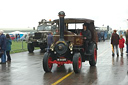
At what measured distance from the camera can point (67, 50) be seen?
11766 millimetres

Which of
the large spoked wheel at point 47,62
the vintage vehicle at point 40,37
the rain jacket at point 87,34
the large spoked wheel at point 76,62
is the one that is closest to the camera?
the large spoked wheel at point 76,62

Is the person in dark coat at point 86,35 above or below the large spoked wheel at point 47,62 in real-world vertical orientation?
above

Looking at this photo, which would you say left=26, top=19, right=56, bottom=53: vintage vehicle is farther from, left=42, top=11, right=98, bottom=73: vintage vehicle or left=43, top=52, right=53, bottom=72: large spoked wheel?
left=43, top=52, right=53, bottom=72: large spoked wheel

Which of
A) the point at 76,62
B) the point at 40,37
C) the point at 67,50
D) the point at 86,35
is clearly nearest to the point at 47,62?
the point at 67,50

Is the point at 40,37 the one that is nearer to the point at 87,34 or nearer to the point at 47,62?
the point at 87,34

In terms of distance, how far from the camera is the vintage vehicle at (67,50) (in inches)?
457

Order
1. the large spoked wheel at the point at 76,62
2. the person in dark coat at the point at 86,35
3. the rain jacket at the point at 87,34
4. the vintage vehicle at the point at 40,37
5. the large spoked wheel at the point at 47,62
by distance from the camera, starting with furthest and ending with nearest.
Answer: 1. the vintage vehicle at the point at 40,37
2. the rain jacket at the point at 87,34
3. the person in dark coat at the point at 86,35
4. the large spoked wheel at the point at 47,62
5. the large spoked wheel at the point at 76,62

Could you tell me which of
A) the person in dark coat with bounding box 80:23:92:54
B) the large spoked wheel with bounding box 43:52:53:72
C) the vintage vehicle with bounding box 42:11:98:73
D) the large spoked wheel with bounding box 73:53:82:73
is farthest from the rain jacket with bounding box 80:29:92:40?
the large spoked wheel with bounding box 43:52:53:72

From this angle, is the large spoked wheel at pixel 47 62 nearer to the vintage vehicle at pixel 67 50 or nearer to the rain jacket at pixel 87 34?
the vintage vehicle at pixel 67 50

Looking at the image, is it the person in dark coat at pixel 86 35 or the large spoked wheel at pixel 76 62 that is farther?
the person in dark coat at pixel 86 35

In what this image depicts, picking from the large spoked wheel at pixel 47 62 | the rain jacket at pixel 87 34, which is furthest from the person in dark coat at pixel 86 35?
the large spoked wheel at pixel 47 62

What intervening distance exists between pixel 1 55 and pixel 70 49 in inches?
210

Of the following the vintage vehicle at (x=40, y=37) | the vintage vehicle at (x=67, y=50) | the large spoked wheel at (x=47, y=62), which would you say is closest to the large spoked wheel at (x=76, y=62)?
the vintage vehicle at (x=67, y=50)

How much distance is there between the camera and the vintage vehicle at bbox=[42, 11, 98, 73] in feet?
38.1
